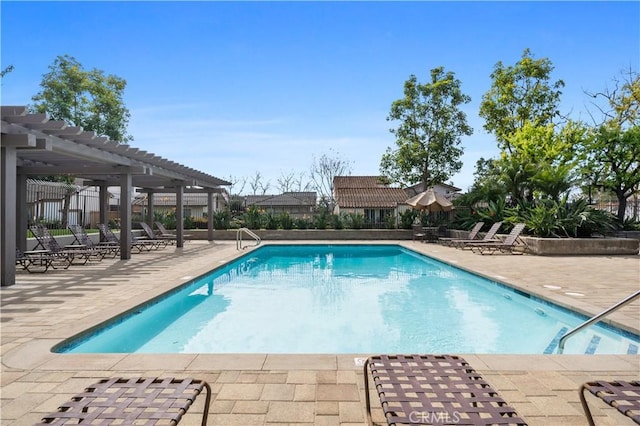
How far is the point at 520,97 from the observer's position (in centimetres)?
2341

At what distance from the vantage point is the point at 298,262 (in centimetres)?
1462

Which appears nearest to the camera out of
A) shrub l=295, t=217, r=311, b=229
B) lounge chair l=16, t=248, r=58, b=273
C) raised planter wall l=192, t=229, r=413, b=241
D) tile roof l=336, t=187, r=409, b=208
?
lounge chair l=16, t=248, r=58, b=273

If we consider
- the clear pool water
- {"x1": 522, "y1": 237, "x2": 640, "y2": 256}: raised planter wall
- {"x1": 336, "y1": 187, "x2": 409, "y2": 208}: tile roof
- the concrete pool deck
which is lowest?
the clear pool water

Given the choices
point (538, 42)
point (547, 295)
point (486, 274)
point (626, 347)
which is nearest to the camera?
point (626, 347)

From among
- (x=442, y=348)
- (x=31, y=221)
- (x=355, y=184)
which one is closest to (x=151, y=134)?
(x=355, y=184)

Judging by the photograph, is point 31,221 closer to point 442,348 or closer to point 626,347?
point 442,348

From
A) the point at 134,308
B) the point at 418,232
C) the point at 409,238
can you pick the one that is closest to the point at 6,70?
the point at 134,308

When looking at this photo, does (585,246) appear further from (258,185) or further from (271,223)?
(258,185)

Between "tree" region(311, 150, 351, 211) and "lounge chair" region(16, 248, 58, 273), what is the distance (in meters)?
35.3

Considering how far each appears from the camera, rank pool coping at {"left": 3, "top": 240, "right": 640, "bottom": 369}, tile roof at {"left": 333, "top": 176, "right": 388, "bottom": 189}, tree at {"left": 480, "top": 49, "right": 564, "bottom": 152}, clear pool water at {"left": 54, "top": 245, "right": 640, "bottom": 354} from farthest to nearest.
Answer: tile roof at {"left": 333, "top": 176, "right": 388, "bottom": 189} < tree at {"left": 480, "top": 49, "right": 564, "bottom": 152} < clear pool water at {"left": 54, "top": 245, "right": 640, "bottom": 354} < pool coping at {"left": 3, "top": 240, "right": 640, "bottom": 369}

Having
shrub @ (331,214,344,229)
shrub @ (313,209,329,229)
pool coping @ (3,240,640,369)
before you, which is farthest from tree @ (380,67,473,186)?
pool coping @ (3,240,640,369)

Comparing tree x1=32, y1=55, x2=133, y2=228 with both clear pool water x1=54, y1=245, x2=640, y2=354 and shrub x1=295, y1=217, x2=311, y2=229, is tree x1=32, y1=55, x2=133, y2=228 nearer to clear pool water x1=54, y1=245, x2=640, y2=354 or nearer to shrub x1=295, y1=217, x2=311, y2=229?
shrub x1=295, y1=217, x2=311, y2=229

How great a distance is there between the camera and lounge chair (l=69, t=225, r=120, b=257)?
12.6 m

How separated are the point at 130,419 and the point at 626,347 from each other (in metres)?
5.24
